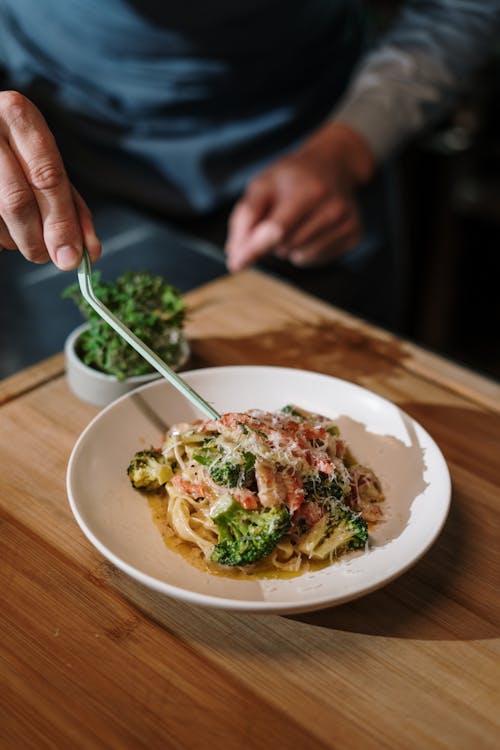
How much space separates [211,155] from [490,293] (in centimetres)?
218

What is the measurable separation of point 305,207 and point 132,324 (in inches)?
38.8

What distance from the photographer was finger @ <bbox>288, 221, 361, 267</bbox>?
2.50m

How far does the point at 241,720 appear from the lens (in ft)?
3.47

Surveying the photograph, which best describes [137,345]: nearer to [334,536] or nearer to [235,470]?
[235,470]

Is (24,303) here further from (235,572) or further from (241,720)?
(241,720)

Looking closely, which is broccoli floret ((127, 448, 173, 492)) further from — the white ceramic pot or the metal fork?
the white ceramic pot

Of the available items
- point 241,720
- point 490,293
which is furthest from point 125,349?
point 490,293

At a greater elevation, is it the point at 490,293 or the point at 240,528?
the point at 240,528

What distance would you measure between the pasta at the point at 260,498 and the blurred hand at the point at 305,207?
93cm

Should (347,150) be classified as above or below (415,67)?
below

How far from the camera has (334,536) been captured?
1.24 m

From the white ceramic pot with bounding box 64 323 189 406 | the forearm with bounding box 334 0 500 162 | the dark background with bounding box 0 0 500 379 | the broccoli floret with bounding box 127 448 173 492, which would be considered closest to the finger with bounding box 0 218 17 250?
the white ceramic pot with bounding box 64 323 189 406

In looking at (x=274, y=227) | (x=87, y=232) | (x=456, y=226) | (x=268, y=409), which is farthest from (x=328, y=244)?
(x=456, y=226)

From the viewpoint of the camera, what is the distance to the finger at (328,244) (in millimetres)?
2502
